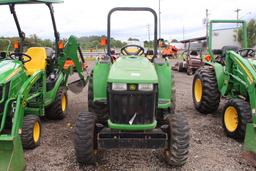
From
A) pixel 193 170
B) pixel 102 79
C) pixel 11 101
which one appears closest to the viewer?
pixel 193 170

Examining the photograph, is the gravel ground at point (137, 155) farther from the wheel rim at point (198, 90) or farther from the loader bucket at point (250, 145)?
the wheel rim at point (198, 90)

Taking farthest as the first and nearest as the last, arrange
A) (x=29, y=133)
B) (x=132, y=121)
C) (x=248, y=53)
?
(x=248, y=53) → (x=29, y=133) → (x=132, y=121)

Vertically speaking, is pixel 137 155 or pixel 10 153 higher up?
pixel 10 153

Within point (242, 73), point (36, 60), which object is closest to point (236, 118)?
point (242, 73)

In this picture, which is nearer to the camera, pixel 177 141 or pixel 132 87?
pixel 132 87

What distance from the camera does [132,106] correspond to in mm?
4223

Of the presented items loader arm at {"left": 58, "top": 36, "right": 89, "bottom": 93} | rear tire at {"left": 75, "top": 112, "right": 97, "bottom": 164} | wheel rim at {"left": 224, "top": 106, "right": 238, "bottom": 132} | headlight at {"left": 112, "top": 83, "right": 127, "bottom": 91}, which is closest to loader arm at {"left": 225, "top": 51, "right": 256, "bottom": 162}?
wheel rim at {"left": 224, "top": 106, "right": 238, "bottom": 132}

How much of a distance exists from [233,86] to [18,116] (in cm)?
437

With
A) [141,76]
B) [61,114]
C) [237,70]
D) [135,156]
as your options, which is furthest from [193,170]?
[61,114]

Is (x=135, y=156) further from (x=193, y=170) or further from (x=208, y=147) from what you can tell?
(x=208, y=147)

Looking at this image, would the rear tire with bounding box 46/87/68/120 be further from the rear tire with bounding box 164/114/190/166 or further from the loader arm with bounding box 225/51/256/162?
the loader arm with bounding box 225/51/256/162

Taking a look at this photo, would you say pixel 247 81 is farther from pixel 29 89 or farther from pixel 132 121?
pixel 29 89

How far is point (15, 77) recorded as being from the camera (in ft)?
18.3

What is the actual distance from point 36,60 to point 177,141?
12.1 feet
